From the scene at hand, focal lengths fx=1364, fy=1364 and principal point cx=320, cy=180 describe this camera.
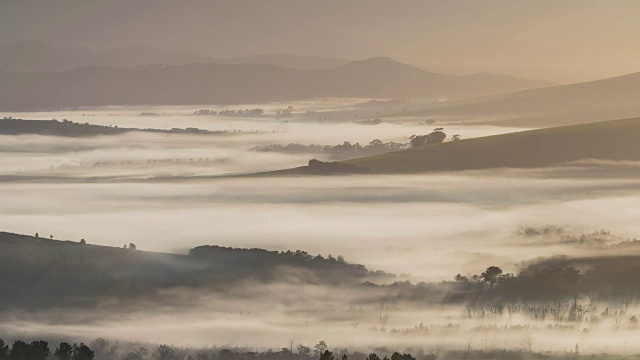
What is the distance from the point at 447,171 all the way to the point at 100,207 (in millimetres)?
49903

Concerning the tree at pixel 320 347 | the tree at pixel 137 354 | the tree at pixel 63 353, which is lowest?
the tree at pixel 137 354

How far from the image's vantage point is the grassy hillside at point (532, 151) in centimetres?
18488

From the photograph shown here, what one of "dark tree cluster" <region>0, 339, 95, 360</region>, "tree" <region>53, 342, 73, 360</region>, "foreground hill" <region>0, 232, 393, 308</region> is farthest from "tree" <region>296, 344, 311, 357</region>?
"foreground hill" <region>0, 232, 393, 308</region>

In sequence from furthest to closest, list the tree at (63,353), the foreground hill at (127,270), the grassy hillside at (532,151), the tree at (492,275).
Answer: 1. the grassy hillside at (532,151)
2. the foreground hill at (127,270)
3. the tree at (492,275)
4. the tree at (63,353)

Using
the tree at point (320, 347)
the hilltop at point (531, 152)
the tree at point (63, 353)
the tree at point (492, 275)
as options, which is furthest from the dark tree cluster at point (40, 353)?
the hilltop at point (531, 152)

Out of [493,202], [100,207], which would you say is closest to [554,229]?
[493,202]

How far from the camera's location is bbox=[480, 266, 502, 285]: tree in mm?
111350

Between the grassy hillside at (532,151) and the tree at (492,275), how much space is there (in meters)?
68.2

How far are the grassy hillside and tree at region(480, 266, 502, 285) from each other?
6823cm

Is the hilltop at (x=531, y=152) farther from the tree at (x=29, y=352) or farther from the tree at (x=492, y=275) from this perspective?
the tree at (x=29, y=352)

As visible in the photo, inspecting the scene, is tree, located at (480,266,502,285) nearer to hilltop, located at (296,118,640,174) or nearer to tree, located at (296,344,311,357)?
tree, located at (296,344,311,357)

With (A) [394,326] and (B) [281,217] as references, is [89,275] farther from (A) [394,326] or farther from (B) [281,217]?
(B) [281,217]

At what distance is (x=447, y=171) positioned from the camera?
606 feet

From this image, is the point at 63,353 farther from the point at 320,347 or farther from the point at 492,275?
the point at 492,275
